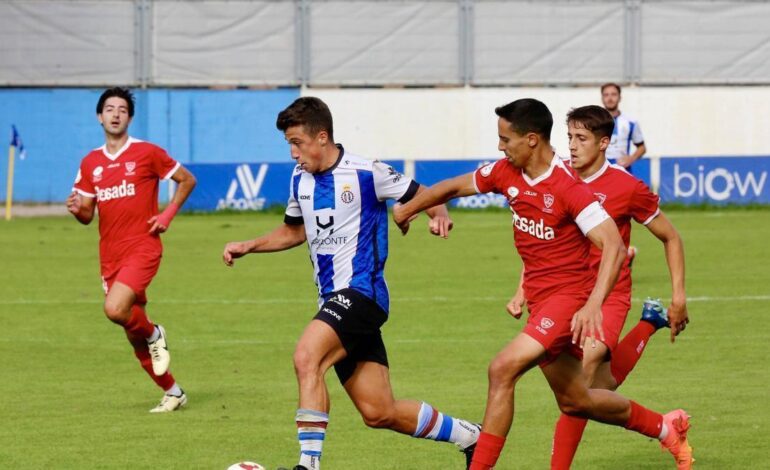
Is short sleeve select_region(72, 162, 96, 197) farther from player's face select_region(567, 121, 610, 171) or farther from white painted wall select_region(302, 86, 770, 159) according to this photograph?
white painted wall select_region(302, 86, 770, 159)

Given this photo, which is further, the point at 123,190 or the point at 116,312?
the point at 123,190

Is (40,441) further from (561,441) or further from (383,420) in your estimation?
(561,441)

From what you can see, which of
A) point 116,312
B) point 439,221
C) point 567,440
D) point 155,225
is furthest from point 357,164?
point 155,225

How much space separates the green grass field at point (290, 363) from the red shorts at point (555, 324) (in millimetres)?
1353

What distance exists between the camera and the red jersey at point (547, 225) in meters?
7.48

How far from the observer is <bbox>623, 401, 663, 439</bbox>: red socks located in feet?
26.2

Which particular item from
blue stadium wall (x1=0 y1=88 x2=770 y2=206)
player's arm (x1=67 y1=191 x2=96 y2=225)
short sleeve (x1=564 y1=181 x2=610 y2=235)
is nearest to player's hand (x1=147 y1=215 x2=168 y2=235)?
player's arm (x1=67 y1=191 x2=96 y2=225)

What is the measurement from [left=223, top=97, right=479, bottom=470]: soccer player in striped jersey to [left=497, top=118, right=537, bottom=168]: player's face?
1.76 ft

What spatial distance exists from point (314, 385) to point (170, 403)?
10.9ft

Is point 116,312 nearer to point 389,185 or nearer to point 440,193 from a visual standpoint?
point 389,185

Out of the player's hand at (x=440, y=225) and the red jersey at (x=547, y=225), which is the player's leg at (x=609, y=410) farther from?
the player's hand at (x=440, y=225)

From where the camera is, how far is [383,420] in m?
7.77

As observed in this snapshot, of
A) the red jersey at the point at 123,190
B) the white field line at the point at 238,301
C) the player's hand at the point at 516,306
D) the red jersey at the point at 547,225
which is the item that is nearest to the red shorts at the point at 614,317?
the player's hand at the point at 516,306

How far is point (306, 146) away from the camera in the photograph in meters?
7.92
